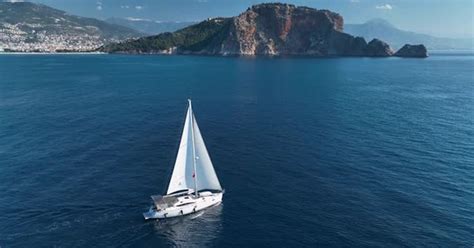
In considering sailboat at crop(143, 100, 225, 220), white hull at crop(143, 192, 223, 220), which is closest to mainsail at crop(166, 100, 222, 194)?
sailboat at crop(143, 100, 225, 220)

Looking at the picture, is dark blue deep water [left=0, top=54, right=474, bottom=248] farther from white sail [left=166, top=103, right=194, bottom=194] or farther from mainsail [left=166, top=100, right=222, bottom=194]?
white sail [left=166, top=103, right=194, bottom=194]

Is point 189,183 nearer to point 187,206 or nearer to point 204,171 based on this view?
point 204,171

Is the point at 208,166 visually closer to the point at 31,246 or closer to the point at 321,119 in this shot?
the point at 31,246

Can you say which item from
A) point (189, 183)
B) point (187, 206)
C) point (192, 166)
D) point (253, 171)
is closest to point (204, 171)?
point (192, 166)

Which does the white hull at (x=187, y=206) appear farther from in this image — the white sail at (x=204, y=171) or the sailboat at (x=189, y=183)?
the white sail at (x=204, y=171)

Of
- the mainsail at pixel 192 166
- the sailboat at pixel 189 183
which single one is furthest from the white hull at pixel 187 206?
the mainsail at pixel 192 166
